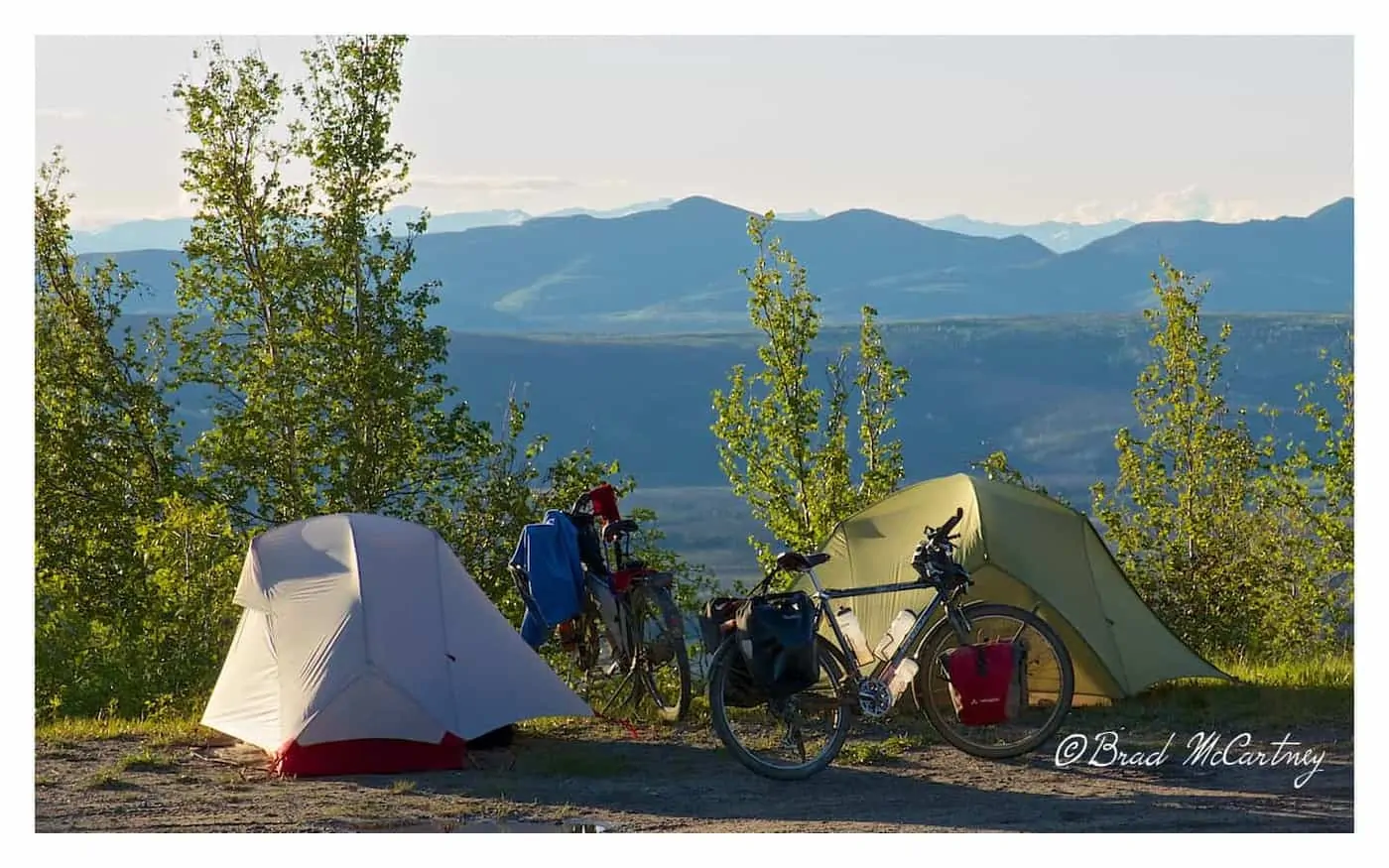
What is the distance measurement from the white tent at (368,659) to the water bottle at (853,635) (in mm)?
1396

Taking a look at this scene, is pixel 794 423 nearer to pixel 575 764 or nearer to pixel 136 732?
→ pixel 136 732

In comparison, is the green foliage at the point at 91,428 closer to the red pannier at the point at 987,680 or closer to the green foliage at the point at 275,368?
the green foliage at the point at 275,368

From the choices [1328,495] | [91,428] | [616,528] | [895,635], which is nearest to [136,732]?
[616,528]

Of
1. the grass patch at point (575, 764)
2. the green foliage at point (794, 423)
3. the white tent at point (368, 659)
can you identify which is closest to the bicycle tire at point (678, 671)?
the white tent at point (368, 659)

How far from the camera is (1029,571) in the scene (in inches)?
371

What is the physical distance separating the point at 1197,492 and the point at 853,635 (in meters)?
8.17

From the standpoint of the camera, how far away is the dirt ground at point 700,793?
7.06 m

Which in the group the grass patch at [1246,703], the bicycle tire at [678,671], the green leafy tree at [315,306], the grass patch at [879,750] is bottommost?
the grass patch at [879,750]

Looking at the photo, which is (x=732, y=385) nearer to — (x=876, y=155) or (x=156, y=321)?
(x=156, y=321)

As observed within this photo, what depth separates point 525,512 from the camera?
16984 mm

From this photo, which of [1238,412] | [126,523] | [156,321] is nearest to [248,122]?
[156,321]

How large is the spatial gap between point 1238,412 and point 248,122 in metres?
11.5

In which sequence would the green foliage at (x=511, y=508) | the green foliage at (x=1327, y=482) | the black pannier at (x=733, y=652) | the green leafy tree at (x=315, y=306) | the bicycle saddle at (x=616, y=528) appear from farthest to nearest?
1. the green leafy tree at (x=315, y=306)
2. the green foliage at (x=511, y=508)
3. the green foliage at (x=1327, y=482)
4. the bicycle saddle at (x=616, y=528)
5. the black pannier at (x=733, y=652)

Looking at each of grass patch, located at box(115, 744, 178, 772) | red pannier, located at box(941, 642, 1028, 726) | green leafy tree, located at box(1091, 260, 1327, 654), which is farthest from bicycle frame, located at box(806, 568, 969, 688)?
green leafy tree, located at box(1091, 260, 1327, 654)
